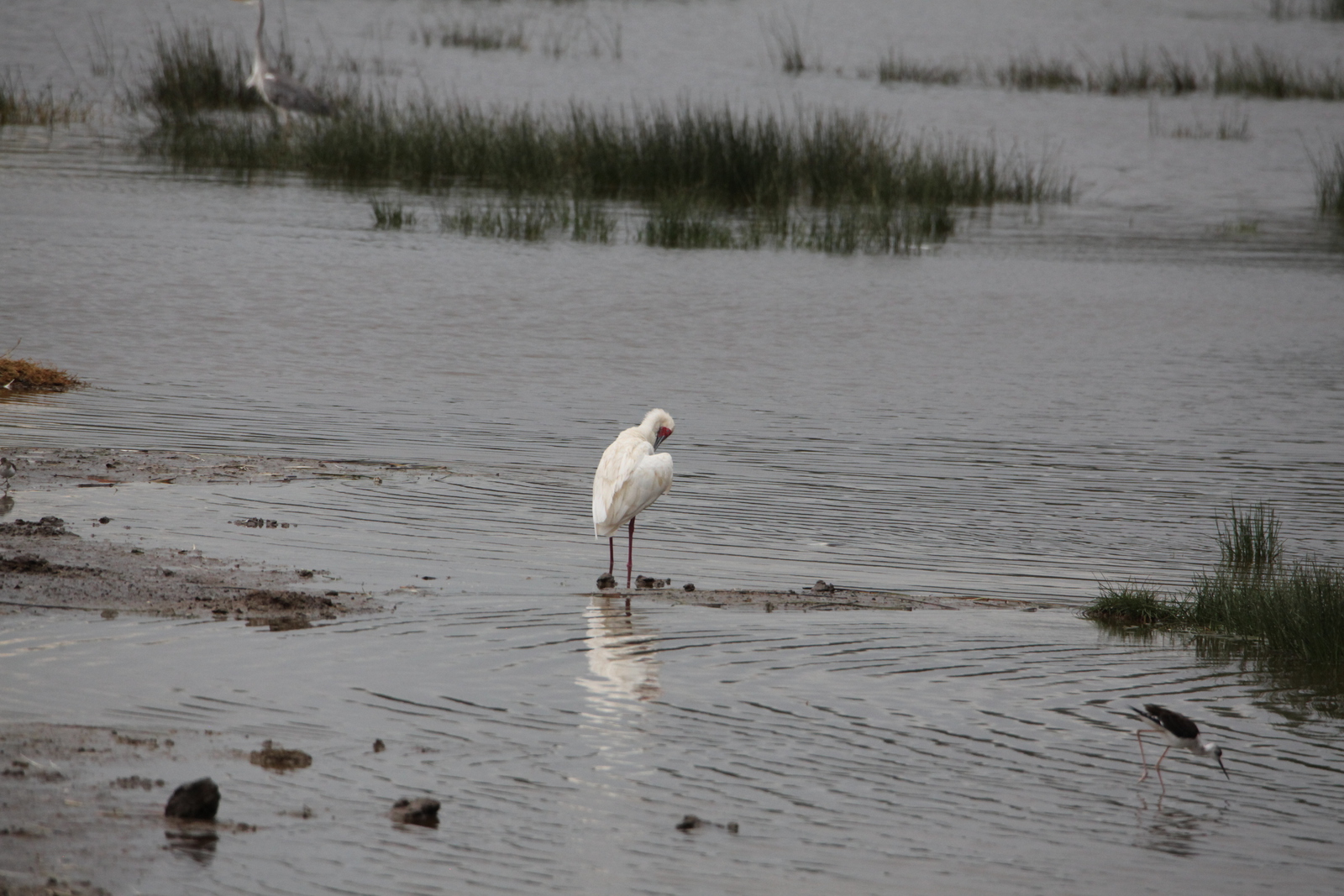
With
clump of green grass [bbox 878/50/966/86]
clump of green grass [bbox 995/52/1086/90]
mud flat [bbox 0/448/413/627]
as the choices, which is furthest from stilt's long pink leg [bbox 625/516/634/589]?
clump of green grass [bbox 995/52/1086/90]

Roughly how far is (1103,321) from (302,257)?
9.05 metres

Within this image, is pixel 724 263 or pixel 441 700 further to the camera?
pixel 724 263

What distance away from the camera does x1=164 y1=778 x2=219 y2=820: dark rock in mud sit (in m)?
4.05

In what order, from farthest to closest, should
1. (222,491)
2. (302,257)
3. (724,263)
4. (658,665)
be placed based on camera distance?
(724,263), (302,257), (222,491), (658,665)

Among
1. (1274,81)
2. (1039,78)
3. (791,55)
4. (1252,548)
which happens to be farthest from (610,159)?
(1274,81)

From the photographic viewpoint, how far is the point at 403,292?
646 inches

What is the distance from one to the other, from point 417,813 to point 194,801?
58cm

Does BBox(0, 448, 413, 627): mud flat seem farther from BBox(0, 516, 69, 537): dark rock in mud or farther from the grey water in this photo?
the grey water

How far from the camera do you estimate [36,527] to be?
272 inches

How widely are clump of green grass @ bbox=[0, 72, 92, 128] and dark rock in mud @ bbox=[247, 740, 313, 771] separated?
25.4 m

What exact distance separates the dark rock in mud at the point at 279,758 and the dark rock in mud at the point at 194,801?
18.5 inches

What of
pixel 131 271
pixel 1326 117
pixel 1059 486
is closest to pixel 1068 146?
pixel 1326 117

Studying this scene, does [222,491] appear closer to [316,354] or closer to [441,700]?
[441,700]

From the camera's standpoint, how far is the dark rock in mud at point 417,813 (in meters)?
4.24
